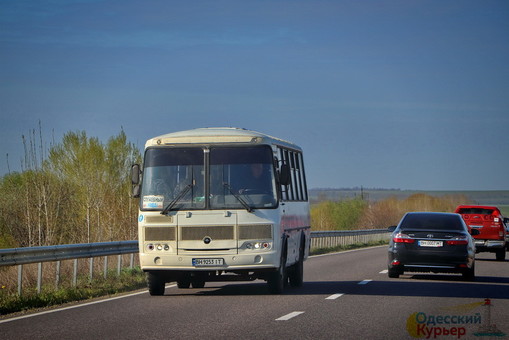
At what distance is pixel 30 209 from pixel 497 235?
15.8 metres

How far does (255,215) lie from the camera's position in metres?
15.9

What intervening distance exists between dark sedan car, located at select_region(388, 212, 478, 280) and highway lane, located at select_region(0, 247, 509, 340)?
52cm

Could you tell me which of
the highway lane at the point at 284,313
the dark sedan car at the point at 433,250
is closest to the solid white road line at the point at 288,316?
the highway lane at the point at 284,313

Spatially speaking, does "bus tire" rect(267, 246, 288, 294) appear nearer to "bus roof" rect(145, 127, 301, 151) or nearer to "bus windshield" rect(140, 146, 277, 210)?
"bus windshield" rect(140, 146, 277, 210)

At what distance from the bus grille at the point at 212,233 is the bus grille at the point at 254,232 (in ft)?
0.55

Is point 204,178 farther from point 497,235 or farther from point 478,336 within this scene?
point 497,235

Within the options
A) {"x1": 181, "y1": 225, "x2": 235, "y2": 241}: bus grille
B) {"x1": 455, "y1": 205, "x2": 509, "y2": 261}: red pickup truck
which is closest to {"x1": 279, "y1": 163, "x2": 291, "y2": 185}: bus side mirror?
{"x1": 181, "y1": 225, "x2": 235, "y2": 241}: bus grille

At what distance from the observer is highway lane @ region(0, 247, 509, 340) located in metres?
10.8

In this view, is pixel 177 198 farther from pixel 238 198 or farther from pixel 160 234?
pixel 238 198

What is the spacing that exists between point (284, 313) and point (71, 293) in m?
→ 5.12

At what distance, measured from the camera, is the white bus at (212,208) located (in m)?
15.8

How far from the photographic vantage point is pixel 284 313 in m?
12.9

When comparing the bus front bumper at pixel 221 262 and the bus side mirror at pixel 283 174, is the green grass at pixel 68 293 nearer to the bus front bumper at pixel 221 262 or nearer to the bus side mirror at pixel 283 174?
the bus front bumper at pixel 221 262

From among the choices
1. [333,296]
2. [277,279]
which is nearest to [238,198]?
[277,279]
